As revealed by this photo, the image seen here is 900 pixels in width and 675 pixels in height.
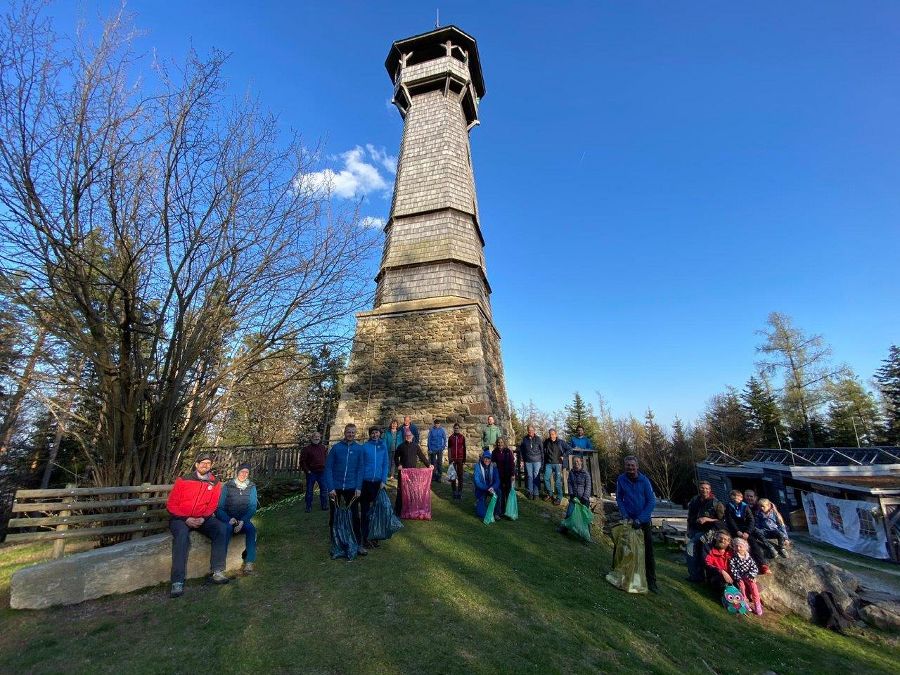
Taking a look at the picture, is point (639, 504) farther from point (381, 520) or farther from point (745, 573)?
point (381, 520)

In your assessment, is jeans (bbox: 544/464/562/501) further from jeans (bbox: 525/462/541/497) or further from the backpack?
the backpack

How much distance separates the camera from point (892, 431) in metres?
24.5

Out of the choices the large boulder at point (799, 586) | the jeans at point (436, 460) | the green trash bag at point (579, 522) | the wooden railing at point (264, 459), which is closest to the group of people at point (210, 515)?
the jeans at point (436, 460)

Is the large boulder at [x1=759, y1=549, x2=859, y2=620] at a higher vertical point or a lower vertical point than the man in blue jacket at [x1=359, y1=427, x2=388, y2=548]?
lower

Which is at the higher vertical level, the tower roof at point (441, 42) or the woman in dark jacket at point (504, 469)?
the tower roof at point (441, 42)

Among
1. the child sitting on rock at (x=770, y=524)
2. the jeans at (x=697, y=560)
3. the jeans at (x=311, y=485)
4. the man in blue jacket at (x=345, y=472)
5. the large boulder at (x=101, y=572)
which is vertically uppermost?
the man in blue jacket at (x=345, y=472)

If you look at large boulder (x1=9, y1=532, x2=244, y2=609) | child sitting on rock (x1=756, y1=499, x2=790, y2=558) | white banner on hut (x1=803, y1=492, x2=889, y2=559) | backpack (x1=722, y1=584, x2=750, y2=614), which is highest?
A: large boulder (x1=9, y1=532, x2=244, y2=609)

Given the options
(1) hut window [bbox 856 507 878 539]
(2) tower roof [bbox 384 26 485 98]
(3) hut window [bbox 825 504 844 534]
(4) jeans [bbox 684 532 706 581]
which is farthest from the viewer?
(2) tower roof [bbox 384 26 485 98]

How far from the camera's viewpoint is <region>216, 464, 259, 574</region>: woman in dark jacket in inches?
192

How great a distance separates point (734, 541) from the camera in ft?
19.1

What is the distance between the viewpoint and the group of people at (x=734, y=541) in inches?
225

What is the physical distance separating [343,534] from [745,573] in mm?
5667

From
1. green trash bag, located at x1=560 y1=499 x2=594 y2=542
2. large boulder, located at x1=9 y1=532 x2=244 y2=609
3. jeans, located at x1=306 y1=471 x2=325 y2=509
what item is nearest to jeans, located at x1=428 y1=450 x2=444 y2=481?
jeans, located at x1=306 y1=471 x2=325 y2=509

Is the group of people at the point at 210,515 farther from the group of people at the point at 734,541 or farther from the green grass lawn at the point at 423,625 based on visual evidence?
the group of people at the point at 734,541
